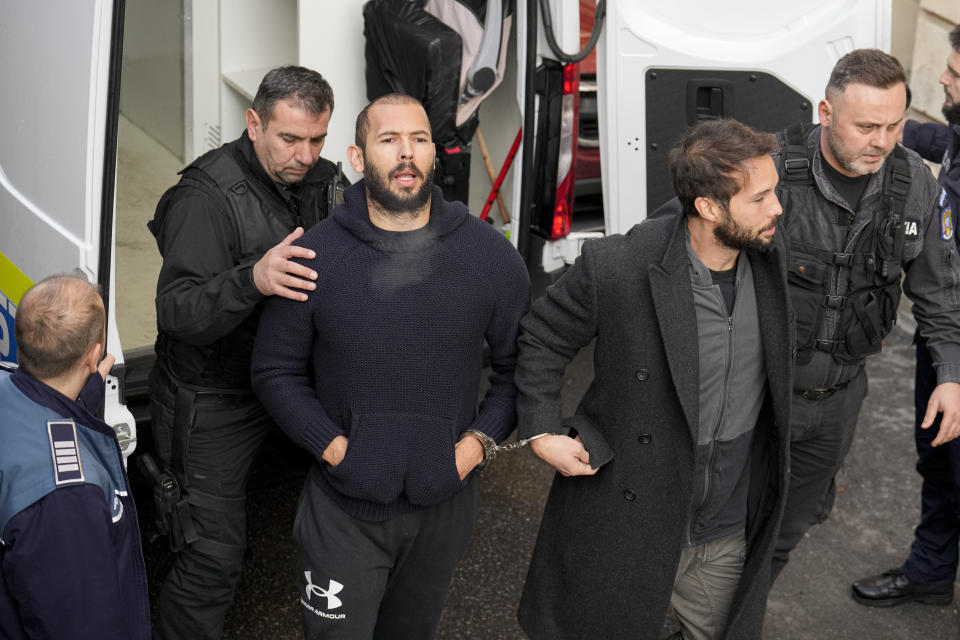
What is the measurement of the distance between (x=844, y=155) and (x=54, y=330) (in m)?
1.92

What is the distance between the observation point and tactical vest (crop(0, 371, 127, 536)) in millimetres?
2014

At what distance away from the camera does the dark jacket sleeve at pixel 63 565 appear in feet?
6.52

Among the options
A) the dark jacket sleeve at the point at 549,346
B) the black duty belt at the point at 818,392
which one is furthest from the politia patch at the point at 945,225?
the dark jacket sleeve at the point at 549,346

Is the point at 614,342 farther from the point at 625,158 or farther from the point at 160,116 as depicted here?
the point at 160,116

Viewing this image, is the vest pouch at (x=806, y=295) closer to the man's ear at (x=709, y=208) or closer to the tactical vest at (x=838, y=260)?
the tactical vest at (x=838, y=260)

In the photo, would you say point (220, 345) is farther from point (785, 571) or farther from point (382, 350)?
point (785, 571)

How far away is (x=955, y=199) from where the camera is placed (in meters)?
3.45

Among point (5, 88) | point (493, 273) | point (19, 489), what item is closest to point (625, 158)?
point (493, 273)

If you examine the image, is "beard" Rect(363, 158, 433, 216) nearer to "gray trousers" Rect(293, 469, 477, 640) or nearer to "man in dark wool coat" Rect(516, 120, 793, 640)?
"man in dark wool coat" Rect(516, 120, 793, 640)

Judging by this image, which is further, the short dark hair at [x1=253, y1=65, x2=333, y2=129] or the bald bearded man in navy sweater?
the short dark hair at [x1=253, y1=65, x2=333, y2=129]

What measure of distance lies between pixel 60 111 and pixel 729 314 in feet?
5.61

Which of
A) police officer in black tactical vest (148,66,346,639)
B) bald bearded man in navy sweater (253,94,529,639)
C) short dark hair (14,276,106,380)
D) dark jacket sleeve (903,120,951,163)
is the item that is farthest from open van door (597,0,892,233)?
short dark hair (14,276,106,380)

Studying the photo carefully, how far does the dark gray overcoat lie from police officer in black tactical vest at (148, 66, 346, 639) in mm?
757

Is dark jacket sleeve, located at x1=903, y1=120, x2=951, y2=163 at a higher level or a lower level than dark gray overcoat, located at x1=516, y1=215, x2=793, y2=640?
higher
